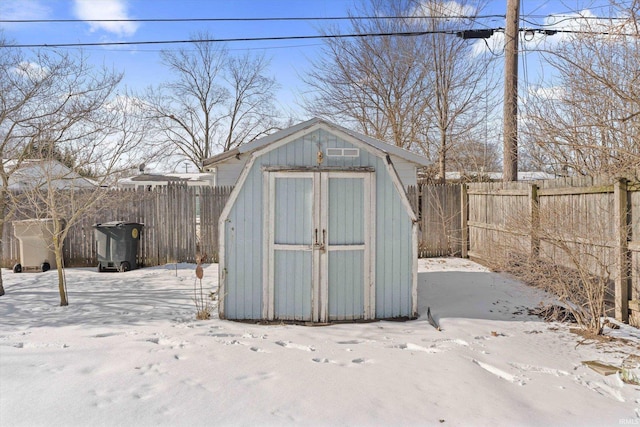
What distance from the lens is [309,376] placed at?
3512 mm

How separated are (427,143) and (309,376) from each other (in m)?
12.5

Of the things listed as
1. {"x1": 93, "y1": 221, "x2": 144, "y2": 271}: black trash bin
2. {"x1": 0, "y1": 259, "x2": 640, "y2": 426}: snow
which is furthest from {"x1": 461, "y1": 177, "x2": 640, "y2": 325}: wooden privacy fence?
{"x1": 93, "y1": 221, "x2": 144, "y2": 271}: black trash bin

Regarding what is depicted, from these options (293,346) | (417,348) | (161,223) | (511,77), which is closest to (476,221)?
(511,77)

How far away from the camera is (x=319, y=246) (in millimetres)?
5383

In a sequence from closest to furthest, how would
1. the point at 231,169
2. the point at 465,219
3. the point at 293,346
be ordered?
the point at 293,346, the point at 231,169, the point at 465,219

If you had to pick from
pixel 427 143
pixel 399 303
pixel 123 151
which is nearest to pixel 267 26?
pixel 123 151

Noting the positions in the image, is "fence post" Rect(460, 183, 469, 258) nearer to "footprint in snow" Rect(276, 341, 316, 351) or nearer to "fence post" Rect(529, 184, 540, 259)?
"fence post" Rect(529, 184, 540, 259)

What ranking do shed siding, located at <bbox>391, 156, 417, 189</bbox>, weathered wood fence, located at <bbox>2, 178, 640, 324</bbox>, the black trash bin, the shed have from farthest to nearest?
the black trash bin
shed siding, located at <bbox>391, 156, 417, 189</bbox>
the shed
weathered wood fence, located at <bbox>2, 178, 640, 324</bbox>

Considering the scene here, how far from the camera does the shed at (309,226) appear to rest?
17.7 feet

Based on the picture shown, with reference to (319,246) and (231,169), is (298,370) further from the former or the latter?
(231,169)

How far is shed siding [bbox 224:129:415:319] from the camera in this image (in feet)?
17.7

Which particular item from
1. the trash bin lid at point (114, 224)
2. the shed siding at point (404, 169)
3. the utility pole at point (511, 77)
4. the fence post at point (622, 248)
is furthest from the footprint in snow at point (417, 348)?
the trash bin lid at point (114, 224)

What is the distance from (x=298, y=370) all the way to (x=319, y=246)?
1.99m

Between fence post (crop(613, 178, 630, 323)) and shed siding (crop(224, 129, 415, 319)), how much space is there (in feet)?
8.30
